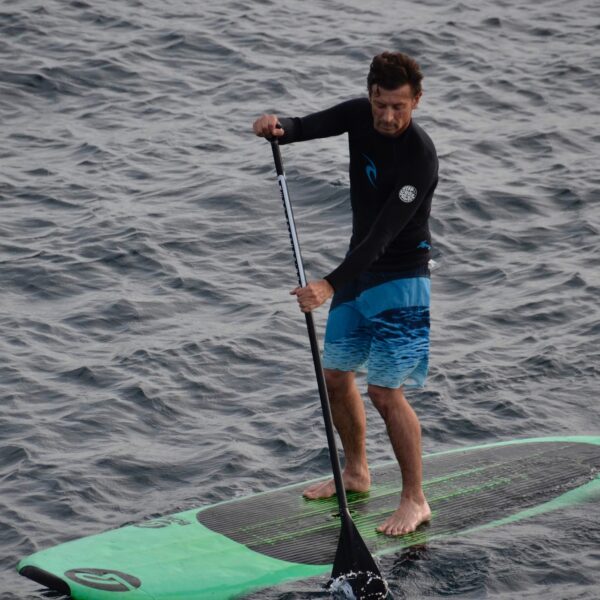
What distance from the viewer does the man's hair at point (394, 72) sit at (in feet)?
19.5

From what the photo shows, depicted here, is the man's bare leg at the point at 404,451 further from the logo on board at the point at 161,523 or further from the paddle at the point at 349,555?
the logo on board at the point at 161,523

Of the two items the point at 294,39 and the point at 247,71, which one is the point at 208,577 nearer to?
the point at 247,71

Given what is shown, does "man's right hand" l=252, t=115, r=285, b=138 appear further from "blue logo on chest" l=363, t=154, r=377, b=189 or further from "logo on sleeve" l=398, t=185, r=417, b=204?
"logo on sleeve" l=398, t=185, r=417, b=204

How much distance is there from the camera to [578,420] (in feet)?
27.9

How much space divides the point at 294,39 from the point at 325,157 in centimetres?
391

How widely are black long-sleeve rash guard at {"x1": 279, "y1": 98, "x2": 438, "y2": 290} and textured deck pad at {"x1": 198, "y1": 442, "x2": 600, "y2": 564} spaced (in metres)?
1.40

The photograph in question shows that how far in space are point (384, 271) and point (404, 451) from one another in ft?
3.15

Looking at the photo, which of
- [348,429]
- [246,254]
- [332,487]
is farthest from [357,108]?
[246,254]

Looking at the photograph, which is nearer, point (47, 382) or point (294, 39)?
point (47, 382)

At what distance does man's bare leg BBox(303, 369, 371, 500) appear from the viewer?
6.66 metres

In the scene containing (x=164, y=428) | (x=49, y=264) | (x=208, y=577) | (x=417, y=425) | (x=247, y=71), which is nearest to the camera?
(x=208, y=577)

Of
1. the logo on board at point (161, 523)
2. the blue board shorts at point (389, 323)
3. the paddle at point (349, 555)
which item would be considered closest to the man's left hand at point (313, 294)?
the paddle at point (349, 555)

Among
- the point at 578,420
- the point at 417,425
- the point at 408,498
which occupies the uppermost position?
the point at 417,425

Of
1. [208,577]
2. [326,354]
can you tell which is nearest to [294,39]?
[326,354]
